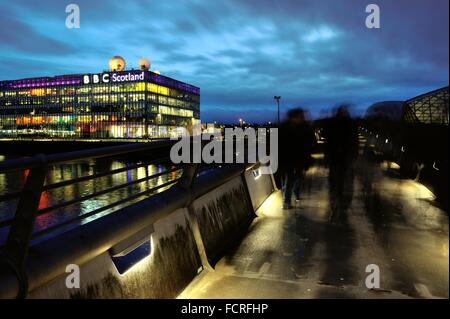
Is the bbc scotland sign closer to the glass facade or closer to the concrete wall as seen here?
the glass facade

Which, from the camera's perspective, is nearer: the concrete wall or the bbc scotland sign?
the concrete wall

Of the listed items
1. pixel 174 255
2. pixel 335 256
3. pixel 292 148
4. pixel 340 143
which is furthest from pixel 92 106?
pixel 174 255

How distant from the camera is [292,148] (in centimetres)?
1825

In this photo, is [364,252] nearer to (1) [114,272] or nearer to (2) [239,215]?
(2) [239,215]

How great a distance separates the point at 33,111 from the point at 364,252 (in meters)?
134

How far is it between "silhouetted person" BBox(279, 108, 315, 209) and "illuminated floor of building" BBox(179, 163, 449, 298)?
489 centimetres

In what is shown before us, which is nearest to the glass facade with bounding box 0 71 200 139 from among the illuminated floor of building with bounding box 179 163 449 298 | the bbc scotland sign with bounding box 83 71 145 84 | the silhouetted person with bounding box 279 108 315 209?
the bbc scotland sign with bounding box 83 71 145 84

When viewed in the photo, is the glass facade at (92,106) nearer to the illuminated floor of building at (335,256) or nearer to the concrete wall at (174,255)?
the illuminated floor of building at (335,256)

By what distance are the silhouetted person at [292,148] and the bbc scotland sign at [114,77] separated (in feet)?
316

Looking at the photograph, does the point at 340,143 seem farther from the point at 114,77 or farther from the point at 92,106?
the point at 92,106

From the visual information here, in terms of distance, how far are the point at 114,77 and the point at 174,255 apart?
11476 centimetres

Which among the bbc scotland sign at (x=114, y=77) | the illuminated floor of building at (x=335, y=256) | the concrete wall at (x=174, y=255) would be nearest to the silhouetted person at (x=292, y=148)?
the illuminated floor of building at (x=335, y=256)

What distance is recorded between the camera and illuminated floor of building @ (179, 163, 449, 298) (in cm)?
442

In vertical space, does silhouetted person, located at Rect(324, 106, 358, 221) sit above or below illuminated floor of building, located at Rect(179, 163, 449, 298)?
above
